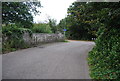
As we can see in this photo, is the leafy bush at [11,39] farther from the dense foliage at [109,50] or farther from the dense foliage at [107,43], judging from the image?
the dense foliage at [109,50]

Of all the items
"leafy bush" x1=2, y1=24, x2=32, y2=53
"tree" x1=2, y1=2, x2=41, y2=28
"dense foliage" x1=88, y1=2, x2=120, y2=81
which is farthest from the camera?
"tree" x1=2, y1=2, x2=41, y2=28

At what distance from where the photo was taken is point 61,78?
129 inches

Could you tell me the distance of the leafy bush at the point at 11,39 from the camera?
7574 mm

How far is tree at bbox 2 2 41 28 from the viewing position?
906 cm

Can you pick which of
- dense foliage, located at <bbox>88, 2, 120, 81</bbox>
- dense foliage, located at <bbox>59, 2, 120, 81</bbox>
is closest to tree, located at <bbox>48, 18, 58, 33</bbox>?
dense foliage, located at <bbox>59, 2, 120, 81</bbox>

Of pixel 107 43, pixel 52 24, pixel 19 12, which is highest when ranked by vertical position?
pixel 19 12

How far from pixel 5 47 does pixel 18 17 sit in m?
4.03

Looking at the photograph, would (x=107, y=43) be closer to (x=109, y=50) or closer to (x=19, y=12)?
(x=109, y=50)

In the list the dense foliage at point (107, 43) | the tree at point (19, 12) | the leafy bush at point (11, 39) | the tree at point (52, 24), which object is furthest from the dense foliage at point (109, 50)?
the tree at point (52, 24)

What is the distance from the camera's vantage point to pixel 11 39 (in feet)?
26.5

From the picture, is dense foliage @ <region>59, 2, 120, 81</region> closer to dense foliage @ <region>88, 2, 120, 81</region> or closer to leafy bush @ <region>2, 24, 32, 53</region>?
dense foliage @ <region>88, 2, 120, 81</region>

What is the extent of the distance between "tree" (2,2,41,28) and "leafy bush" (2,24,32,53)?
1.82 meters

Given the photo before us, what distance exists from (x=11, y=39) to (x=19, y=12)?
3.17m

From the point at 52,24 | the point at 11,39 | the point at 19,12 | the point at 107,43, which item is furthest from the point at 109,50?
the point at 52,24
